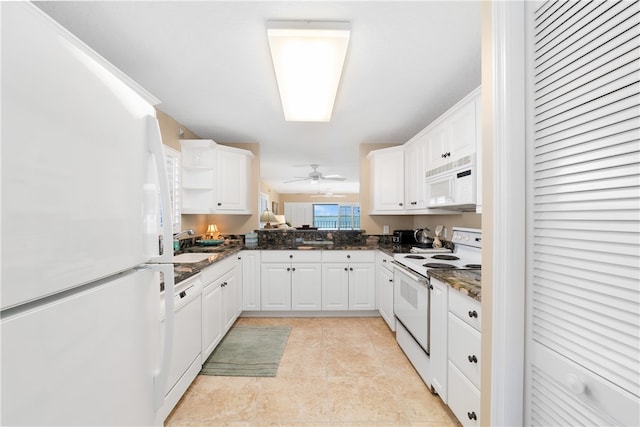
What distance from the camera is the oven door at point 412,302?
→ 188 cm

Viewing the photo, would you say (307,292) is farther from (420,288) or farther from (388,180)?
(388,180)

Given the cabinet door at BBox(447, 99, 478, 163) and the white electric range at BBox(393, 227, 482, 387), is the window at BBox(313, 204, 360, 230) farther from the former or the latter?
the cabinet door at BBox(447, 99, 478, 163)

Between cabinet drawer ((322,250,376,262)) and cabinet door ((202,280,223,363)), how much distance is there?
4.32 ft

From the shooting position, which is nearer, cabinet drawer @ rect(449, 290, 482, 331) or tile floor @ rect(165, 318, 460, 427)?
cabinet drawer @ rect(449, 290, 482, 331)

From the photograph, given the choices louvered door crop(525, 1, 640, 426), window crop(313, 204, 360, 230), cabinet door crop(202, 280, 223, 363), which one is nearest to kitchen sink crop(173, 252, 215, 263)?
cabinet door crop(202, 280, 223, 363)

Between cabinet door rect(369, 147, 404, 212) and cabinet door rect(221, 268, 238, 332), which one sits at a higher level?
cabinet door rect(369, 147, 404, 212)

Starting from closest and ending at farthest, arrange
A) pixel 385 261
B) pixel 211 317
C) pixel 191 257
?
pixel 211 317 → pixel 191 257 → pixel 385 261

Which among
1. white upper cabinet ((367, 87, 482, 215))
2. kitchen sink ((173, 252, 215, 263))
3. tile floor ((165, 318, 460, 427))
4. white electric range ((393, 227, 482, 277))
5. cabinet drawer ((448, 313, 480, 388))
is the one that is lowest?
tile floor ((165, 318, 460, 427))

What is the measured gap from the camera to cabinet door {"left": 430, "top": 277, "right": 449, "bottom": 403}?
165 centimetres


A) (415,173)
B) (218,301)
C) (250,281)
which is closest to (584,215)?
(415,173)

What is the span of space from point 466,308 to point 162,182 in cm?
157

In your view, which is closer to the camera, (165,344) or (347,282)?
(165,344)

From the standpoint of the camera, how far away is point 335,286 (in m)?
3.28

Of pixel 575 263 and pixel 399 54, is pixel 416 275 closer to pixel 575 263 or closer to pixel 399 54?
pixel 575 263
